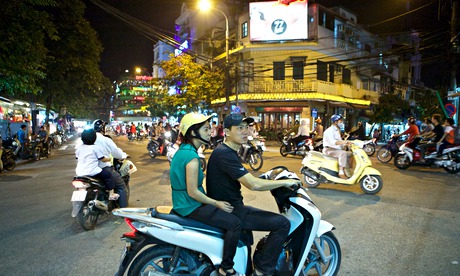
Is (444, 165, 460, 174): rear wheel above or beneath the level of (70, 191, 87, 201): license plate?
beneath

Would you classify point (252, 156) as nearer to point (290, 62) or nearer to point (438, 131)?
point (438, 131)

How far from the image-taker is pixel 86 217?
461 centimetres

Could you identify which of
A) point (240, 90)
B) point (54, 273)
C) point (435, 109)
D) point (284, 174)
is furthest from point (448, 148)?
point (435, 109)

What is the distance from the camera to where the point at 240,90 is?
2659cm

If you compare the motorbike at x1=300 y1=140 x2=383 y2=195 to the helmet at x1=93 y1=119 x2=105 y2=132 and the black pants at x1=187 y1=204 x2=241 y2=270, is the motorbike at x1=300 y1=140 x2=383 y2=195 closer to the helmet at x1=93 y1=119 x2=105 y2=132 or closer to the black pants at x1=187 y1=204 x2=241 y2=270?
the helmet at x1=93 y1=119 x2=105 y2=132

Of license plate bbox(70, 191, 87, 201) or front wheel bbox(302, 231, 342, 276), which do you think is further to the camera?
license plate bbox(70, 191, 87, 201)

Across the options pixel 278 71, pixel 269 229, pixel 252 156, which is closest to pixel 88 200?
pixel 269 229

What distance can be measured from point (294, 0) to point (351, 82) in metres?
9.96

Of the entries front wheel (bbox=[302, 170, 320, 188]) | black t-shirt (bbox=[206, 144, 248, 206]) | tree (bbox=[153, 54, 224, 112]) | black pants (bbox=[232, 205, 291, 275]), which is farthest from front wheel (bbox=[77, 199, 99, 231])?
tree (bbox=[153, 54, 224, 112])

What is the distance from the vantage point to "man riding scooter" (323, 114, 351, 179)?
709cm

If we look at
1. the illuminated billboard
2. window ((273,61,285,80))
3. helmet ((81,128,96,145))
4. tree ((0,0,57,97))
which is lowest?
helmet ((81,128,96,145))

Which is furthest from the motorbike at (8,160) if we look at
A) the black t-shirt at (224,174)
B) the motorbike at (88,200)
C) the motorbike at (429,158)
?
the motorbike at (429,158)

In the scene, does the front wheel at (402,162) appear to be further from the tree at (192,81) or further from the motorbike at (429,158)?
the tree at (192,81)

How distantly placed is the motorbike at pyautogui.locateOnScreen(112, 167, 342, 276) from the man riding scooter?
4.46 meters
